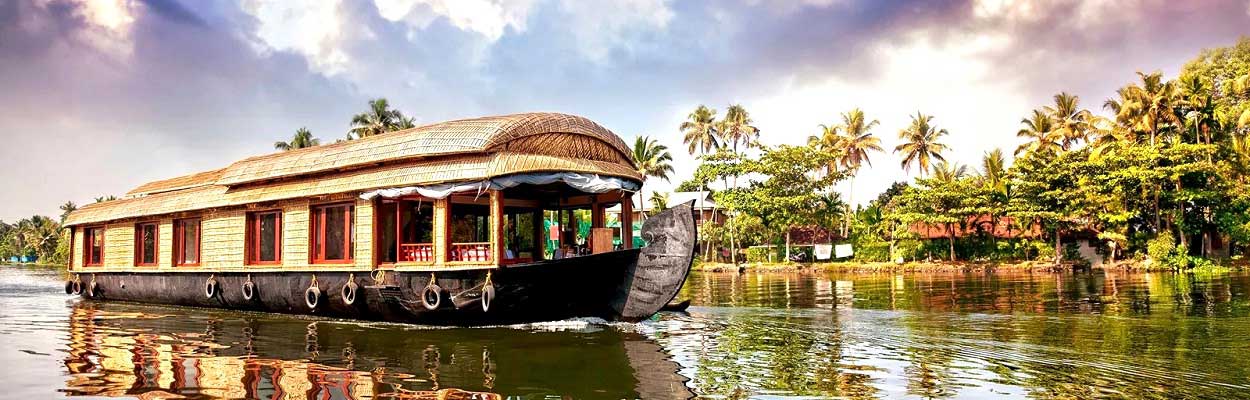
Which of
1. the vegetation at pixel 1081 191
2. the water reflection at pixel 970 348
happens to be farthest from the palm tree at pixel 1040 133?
the water reflection at pixel 970 348

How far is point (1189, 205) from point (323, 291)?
3117 centimetres

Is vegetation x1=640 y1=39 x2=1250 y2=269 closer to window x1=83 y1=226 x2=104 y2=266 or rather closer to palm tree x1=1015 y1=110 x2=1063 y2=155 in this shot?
palm tree x1=1015 y1=110 x2=1063 y2=155

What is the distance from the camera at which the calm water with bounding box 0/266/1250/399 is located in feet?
19.5

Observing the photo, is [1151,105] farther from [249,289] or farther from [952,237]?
[249,289]

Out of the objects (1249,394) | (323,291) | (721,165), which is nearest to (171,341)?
(323,291)

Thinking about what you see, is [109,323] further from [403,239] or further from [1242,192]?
[1242,192]

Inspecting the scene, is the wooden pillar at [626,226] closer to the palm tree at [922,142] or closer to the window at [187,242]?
the window at [187,242]

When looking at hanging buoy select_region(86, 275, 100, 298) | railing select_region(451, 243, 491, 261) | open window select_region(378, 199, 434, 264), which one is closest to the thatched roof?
open window select_region(378, 199, 434, 264)

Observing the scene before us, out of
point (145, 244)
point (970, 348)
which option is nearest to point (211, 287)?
point (145, 244)

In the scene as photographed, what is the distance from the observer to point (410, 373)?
6.71 meters

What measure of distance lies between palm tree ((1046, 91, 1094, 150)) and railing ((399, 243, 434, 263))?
34.7 metres

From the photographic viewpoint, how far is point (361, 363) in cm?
730

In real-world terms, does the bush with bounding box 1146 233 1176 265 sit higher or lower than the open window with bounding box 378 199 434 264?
lower

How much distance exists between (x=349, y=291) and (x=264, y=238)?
8.68ft
